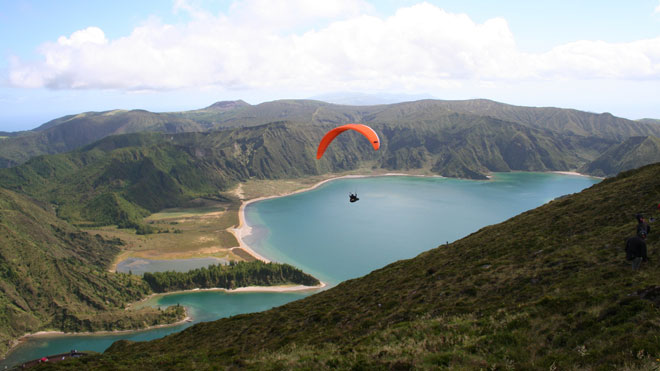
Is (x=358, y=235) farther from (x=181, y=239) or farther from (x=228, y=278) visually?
(x=181, y=239)

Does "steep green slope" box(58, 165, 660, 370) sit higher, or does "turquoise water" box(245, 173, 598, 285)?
"steep green slope" box(58, 165, 660, 370)

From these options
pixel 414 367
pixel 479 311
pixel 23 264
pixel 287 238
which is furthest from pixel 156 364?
pixel 287 238

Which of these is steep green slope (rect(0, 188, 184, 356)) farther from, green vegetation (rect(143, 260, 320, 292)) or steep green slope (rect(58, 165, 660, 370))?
steep green slope (rect(58, 165, 660, 370))

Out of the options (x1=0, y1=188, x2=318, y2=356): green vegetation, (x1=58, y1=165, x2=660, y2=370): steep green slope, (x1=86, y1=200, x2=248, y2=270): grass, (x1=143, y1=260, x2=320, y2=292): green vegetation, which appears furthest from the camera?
(x1=86, y1=200, x2=248, y2=270): grass

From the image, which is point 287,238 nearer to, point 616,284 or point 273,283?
point 273,283

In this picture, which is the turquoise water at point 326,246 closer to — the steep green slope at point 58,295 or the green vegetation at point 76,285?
the green vegetation at point 76,285

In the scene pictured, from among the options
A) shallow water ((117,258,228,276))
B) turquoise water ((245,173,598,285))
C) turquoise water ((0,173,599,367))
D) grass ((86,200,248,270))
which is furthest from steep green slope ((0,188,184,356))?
turquoise water ((245,173,598,285))
